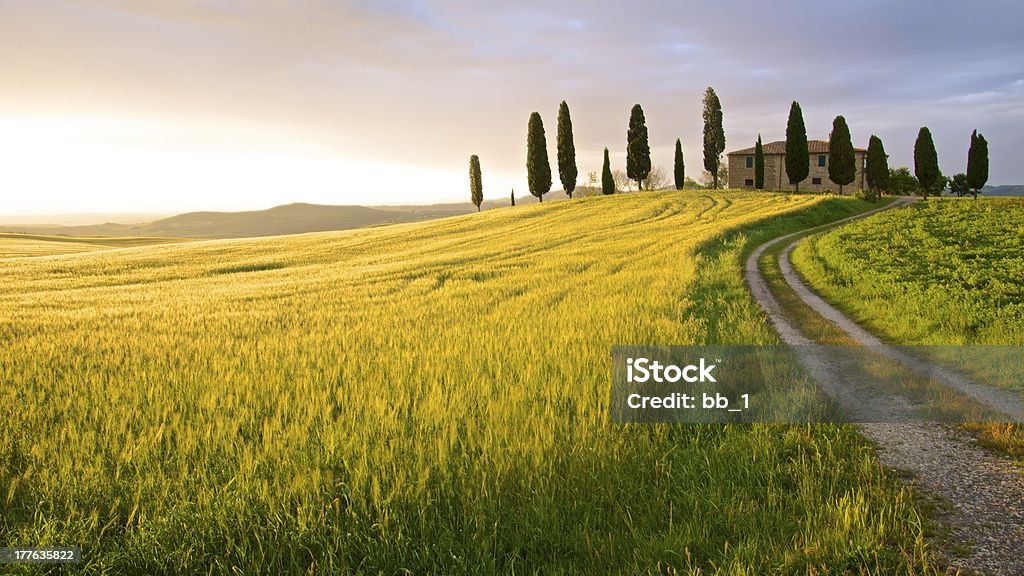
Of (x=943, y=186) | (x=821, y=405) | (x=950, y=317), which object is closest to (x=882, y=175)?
(x=943, y=186)

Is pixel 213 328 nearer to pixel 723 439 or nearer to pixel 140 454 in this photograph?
pixel 140 454

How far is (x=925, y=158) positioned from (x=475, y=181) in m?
61.0

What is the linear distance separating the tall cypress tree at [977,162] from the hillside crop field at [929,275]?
4569cm

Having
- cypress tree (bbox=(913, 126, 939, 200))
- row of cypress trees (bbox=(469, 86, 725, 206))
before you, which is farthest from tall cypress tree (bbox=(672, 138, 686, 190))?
cypress tree (bbox=(913, 126, 939, 200))

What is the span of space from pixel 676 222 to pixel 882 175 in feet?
143

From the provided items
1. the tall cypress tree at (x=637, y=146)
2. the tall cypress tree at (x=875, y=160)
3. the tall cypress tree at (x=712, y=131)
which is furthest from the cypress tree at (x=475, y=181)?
the tall cypress tree at (x=875, y=160)

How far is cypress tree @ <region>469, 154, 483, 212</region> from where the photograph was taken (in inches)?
3529

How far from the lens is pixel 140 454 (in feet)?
14.8

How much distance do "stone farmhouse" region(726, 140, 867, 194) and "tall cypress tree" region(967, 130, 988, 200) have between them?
13.6 metres

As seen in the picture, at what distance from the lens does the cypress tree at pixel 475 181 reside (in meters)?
89.6

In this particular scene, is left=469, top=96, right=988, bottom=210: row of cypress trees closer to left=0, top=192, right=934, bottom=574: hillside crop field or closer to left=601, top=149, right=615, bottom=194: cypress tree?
left=601, top=149, right=615, bottom=194: cypress tree

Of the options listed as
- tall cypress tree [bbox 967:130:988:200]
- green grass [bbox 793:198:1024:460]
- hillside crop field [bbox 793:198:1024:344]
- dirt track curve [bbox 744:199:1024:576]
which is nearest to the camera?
dirt track curve [bbox 744:199:1024:576]

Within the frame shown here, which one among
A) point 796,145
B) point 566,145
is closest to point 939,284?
point 796,145

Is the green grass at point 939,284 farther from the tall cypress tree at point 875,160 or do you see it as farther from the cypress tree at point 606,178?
the cypress tree at point 606,178
